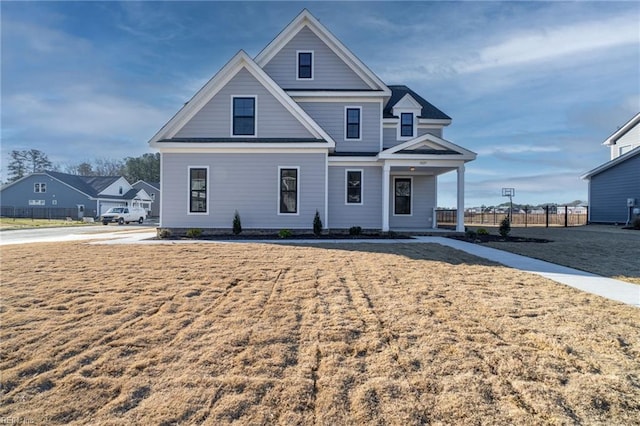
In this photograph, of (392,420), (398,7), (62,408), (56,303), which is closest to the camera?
(392,420)

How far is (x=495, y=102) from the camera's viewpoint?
21016mm

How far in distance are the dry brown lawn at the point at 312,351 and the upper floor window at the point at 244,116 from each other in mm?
9160

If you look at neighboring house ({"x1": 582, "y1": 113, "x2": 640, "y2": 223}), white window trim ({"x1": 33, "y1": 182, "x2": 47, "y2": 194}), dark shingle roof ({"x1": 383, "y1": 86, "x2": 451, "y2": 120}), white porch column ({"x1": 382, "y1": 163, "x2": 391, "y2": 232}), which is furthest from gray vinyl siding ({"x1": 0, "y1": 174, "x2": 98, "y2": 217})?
neighboring house ({"x1": 582, "y1": 113, "x2": 640, "y2": 223})

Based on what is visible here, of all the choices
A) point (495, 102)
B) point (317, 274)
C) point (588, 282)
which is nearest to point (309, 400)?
point (317, 274)

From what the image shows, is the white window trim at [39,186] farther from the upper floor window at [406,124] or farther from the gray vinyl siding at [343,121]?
the upper floor window at [406,124]

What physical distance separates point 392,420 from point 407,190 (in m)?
14.8

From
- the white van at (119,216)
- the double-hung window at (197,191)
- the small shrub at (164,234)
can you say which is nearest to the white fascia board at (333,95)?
the double-hung window at (197,191)

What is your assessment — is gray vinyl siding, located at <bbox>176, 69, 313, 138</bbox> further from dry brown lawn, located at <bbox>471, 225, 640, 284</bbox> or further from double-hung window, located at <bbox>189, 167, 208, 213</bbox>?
dry brown lawn, located at <bbox>471, 225, 640, 284</bbox>

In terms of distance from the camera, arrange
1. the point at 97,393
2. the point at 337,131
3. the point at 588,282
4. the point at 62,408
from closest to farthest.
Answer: the point at 62,408, the point at 97,393, the point at 588,282, the point at 337,131

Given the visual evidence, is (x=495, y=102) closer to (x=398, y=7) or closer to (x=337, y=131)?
(x=398, y=7)

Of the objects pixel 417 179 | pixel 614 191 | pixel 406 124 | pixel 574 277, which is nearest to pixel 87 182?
pixel 406 124

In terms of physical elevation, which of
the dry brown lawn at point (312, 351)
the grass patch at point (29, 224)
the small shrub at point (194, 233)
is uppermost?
the small shrub at point (194, 233)

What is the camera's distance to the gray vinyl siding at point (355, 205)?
1468 centimetres

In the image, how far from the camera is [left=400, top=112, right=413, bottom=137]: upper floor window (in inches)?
657
